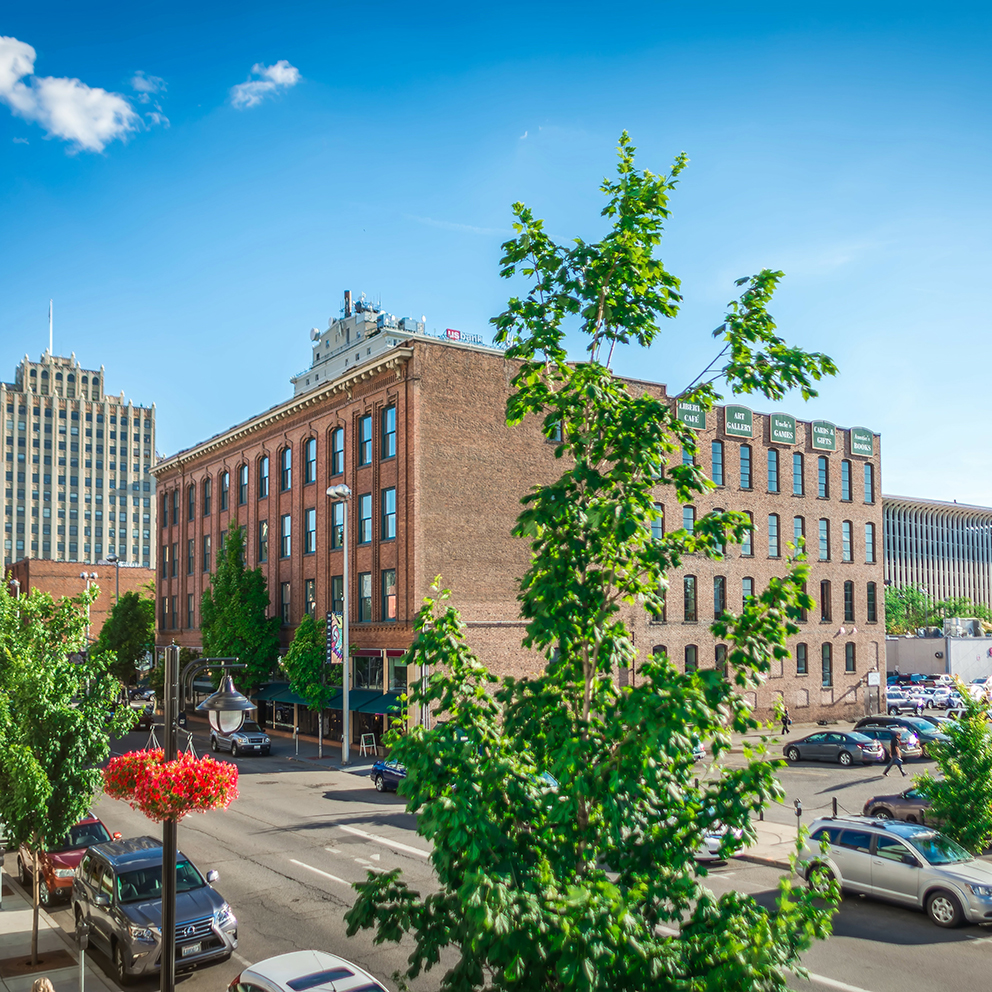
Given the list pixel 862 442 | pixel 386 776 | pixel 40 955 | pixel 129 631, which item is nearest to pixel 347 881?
pixel 40 955

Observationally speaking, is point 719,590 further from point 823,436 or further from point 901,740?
point 901,740

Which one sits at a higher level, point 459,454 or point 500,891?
point 459,454

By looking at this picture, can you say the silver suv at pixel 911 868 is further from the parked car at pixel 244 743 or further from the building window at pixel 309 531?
the building window at pixel 309 531

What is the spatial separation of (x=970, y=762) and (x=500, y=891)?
57.4 feet

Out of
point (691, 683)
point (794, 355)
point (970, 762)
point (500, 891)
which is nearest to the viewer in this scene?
point (500, 891)

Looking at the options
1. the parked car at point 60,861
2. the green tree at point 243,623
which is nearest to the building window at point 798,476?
the green tree at point 243,623

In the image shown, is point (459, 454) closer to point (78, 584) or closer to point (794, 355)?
point (794, 355)

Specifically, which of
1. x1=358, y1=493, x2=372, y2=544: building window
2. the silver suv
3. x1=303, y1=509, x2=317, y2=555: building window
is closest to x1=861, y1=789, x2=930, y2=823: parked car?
the silver suv

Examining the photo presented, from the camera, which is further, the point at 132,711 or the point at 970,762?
the point at 970,762

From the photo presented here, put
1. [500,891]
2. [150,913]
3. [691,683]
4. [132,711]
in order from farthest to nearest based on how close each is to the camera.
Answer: [132,711]
[150,913]
[691,683]
[500,891]

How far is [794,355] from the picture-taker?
7.37 m

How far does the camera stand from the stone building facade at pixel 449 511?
43.2 metres

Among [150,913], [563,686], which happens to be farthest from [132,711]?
[563,686]

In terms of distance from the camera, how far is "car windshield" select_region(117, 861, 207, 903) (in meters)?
15.7
